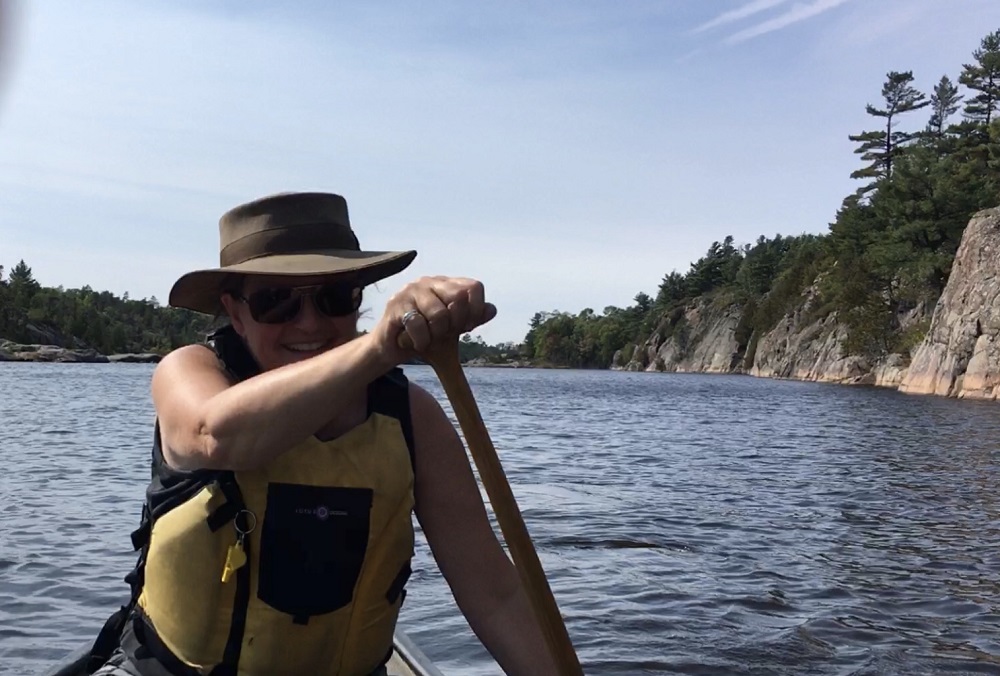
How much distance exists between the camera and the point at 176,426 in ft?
7.42

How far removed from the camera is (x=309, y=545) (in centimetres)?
244

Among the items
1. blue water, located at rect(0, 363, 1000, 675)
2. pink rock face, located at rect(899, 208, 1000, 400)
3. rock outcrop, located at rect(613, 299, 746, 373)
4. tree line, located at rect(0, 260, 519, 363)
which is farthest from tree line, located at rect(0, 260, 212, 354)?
blue water, located at rect(0, 363, 1000, 675)

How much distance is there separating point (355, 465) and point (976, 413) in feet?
99.2

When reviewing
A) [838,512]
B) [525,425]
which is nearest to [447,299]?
[838,512]

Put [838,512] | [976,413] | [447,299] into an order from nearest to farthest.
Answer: [447,299] → [838,512] → [976,413]

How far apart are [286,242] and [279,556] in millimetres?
804

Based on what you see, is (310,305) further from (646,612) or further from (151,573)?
(646,612)

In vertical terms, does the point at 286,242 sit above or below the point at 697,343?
below

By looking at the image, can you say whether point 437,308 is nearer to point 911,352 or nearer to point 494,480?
point 494,480

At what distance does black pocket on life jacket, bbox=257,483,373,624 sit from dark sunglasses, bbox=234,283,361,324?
1.45 feet

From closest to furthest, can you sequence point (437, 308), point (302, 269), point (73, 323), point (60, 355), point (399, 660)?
point (437, 308), point (302, 269), point (399, 660), point (60, 355), point (73, 323)

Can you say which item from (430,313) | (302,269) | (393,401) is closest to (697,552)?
(393,401)

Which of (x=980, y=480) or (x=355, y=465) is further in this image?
(x=980, y=480)

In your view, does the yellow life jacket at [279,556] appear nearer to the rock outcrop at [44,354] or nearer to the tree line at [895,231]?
the tree line at [895,231]
